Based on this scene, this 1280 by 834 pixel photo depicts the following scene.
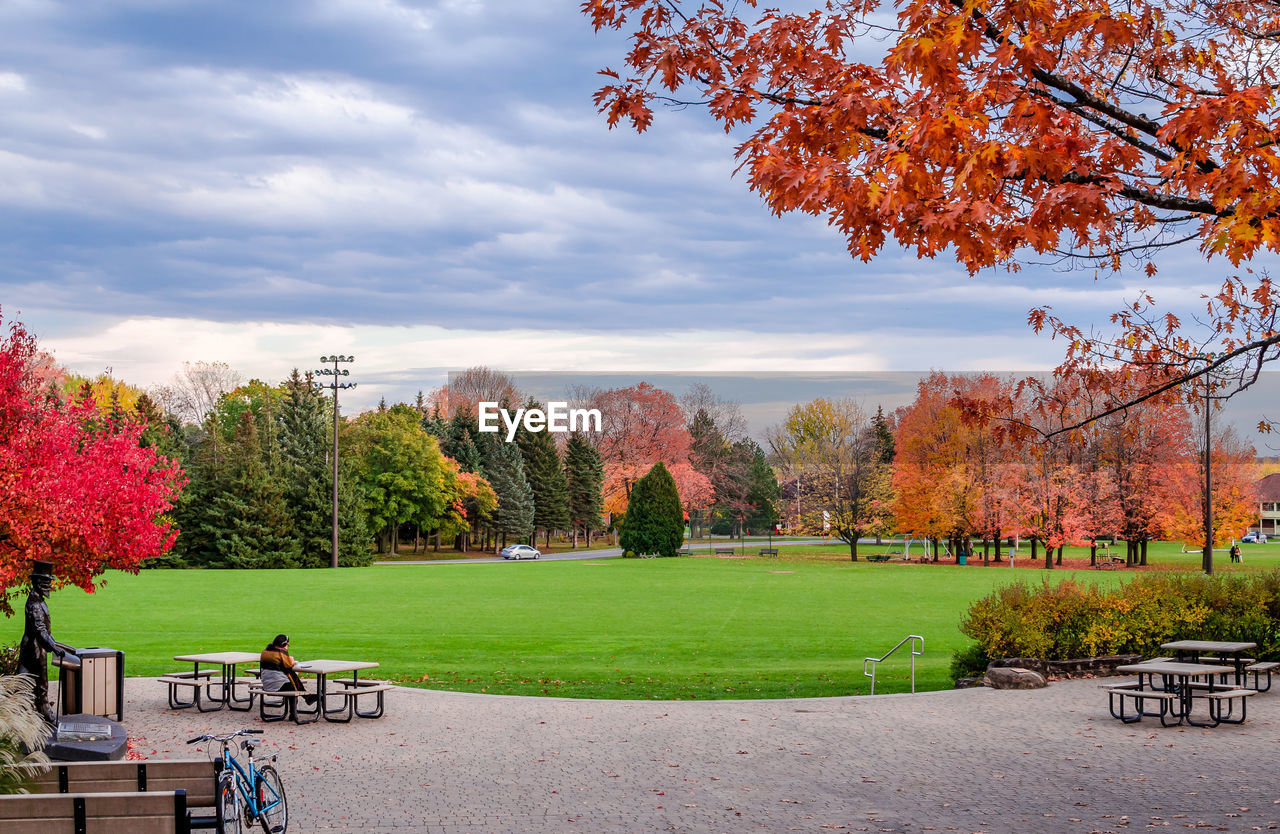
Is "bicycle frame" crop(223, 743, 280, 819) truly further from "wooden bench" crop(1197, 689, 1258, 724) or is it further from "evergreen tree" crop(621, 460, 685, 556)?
"evergreen tree" crop(621, 460, 685, 556)

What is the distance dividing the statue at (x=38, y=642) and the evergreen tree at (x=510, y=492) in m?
68.1

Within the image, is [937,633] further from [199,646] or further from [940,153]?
[940,153]

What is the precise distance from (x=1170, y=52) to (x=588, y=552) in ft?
246

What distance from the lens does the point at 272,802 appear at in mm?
7504

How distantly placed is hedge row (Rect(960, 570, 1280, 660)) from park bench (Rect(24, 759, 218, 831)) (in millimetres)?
12594

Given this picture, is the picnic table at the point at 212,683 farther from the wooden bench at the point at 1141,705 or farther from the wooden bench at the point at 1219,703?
the wooden bench at the point at 1219,703

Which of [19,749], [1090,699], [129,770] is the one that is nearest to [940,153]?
[129,770]

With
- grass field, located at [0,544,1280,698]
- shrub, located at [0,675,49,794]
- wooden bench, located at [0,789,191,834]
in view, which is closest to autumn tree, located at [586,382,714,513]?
grass field, located at [0,544,1280,698]

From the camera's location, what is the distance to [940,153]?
5809mm

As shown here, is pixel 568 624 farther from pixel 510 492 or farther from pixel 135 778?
pixel 510 492

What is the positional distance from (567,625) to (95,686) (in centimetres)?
1595

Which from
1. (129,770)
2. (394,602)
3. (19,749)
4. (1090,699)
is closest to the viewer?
(129,770)

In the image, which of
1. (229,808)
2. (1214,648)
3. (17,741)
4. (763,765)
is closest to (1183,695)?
(1214,648)

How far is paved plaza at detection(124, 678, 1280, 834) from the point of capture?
8.52m
